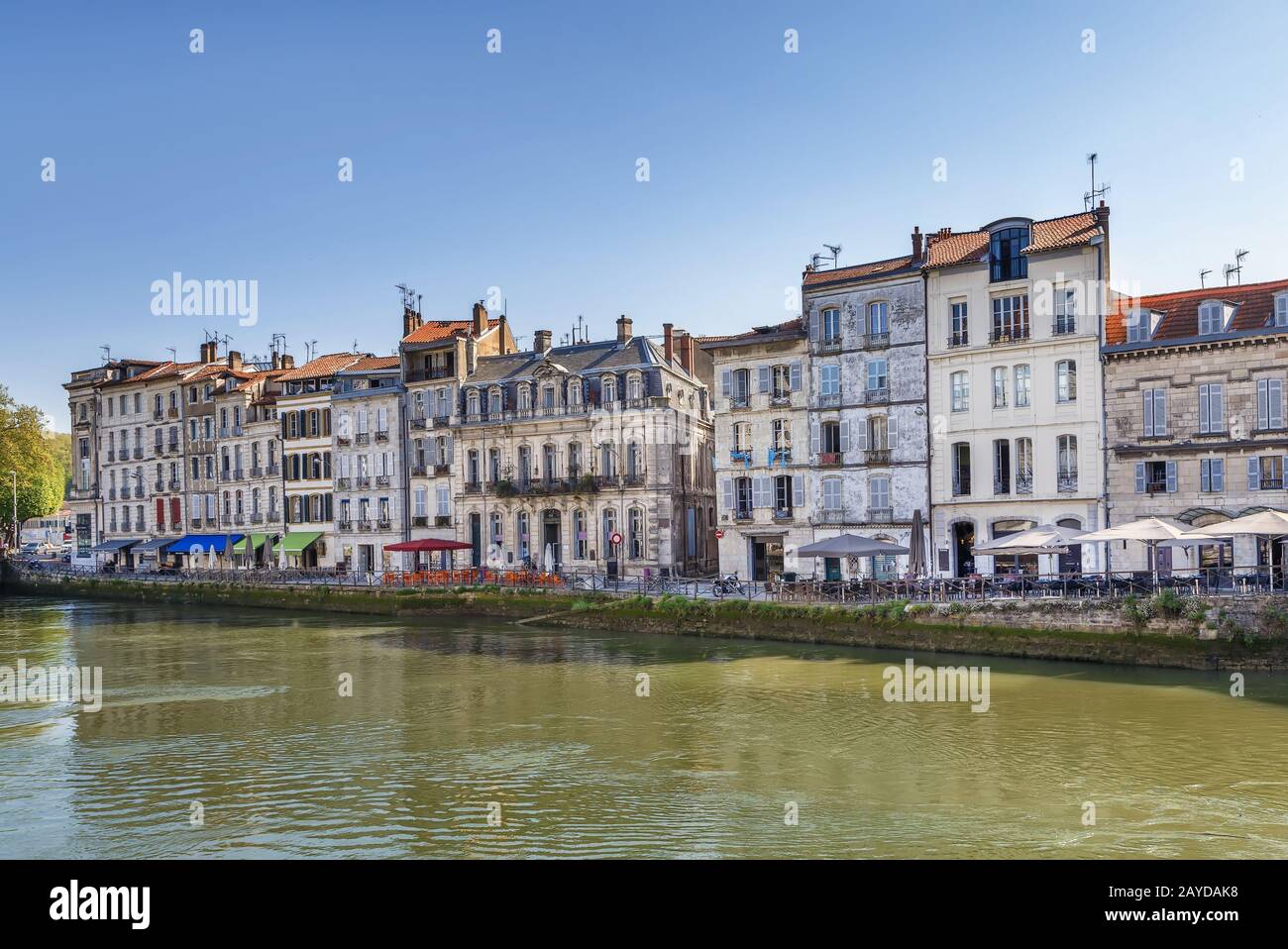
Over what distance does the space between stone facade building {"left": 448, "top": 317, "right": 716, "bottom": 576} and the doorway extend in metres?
12.5

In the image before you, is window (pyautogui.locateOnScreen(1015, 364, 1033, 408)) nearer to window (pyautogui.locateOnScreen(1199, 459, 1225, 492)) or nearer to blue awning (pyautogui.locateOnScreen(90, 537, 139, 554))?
window (pyautogui.locateOnScreen(1199, 459, 1225, 492))

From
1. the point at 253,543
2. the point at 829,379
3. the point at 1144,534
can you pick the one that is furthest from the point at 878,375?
the point at 253,543


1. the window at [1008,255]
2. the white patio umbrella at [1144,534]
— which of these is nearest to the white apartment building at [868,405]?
the window at [1008,255]

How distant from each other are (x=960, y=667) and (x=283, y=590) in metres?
32.9

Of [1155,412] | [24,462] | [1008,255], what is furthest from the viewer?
[24,462]

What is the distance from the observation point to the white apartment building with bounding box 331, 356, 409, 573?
49875mm

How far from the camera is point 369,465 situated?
50875 mm

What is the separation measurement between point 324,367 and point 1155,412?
41.7 meters

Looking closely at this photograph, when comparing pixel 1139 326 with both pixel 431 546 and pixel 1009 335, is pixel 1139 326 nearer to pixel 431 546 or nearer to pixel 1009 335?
pixel 1009 335

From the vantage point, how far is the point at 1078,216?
33.8 metres

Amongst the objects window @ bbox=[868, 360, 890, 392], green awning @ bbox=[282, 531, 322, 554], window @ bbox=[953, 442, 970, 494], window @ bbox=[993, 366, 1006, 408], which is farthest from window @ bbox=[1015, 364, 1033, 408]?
green awning @ bbox=[282, 531, 322, 554]

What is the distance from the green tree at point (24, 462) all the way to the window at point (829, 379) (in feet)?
190

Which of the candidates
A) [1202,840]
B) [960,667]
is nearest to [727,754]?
[1202,840]

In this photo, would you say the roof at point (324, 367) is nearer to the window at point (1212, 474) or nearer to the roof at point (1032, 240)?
the roof at point (1032, 240)
